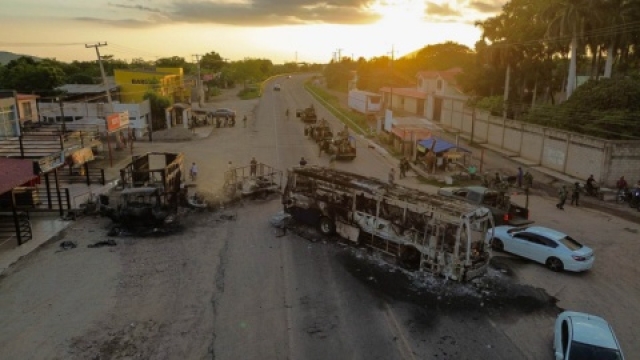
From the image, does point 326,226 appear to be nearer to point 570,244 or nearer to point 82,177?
point 570,244

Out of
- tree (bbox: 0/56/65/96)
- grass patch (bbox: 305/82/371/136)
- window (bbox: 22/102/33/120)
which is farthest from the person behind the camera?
tree (bbox: 0/56/65/96)

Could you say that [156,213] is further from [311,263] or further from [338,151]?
[338,151]

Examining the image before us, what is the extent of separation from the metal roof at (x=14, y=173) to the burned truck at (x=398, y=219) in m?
10.8


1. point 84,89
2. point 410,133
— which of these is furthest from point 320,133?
point 84,89

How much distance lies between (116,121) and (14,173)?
15.3 metres

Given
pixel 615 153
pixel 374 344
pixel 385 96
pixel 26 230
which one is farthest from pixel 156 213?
pixel 385 96

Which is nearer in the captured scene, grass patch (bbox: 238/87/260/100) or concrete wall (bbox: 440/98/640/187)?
concrete wall (bbox: 440/98/640/187)

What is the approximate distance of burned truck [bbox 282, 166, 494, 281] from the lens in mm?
15130

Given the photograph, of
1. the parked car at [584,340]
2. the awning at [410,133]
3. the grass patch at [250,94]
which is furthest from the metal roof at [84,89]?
the parked car at [584,340]

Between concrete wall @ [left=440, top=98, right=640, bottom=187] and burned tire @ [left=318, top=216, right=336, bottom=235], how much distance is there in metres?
17.9

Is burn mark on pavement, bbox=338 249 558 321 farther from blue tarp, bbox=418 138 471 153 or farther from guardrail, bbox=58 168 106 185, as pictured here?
guardrail, bbox=58 168 106 185

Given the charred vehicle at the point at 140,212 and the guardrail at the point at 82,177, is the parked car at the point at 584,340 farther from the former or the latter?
the guardrail at the point at 82,177

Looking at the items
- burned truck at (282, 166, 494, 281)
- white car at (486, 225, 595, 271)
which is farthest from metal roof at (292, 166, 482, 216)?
white car at (486, 225, 595, 271)

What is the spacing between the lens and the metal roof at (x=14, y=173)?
59.7 ft
